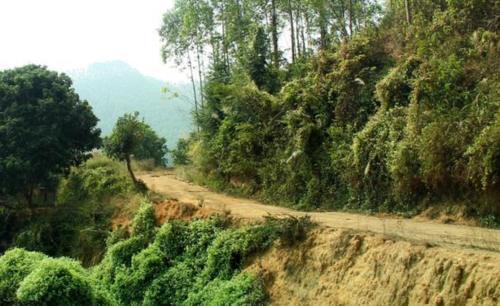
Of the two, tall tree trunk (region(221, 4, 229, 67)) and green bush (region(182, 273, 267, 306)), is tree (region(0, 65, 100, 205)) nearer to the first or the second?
green bush (region(182, 273, 267, 306))

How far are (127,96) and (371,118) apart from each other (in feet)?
340

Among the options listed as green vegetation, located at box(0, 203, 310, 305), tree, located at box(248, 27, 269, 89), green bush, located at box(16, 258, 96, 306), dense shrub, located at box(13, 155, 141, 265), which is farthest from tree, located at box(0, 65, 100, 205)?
tree, located at box(248, 27, 269, 89)

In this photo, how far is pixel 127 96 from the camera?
114188mm

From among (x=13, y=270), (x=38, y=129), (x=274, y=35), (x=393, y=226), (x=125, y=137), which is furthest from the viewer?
(x=274, y=35)

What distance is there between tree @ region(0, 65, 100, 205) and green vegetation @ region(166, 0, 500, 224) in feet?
19.8

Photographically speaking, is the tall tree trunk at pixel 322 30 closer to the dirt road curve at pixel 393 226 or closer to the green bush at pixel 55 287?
the dirt road curve at pixel 393 226

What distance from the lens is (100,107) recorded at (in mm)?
106812

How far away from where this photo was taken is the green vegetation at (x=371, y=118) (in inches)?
526

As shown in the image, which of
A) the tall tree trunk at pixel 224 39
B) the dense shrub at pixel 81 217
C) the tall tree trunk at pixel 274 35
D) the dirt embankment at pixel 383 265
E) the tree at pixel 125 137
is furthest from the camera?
the tall tree trunk at pixel 224 39

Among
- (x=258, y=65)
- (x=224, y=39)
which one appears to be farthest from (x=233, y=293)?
(x=224, y=39)

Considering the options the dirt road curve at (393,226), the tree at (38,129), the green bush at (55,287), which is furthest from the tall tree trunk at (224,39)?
the green bush at (55,287)

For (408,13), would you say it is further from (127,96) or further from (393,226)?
(127,96)

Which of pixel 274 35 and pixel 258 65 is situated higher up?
pixel 274 35

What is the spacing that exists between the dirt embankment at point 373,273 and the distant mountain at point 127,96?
69.7 m
